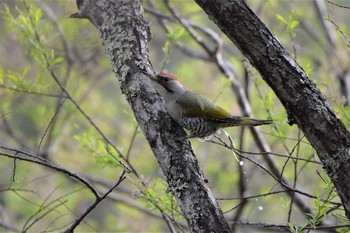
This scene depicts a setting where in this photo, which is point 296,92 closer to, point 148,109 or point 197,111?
point 148,109

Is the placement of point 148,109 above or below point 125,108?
below

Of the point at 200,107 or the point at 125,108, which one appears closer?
the point at 200,107

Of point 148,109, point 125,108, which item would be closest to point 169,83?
point 148,109

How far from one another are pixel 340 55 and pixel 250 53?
4104 mm

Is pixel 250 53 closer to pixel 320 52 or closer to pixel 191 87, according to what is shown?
pixel 191 87

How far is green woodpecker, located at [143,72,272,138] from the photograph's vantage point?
3.04 m

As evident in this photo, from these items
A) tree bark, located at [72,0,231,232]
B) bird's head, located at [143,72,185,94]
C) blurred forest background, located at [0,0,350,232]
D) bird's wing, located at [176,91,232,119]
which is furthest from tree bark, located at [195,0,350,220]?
blurred forest background, located at [0,0,350,232]

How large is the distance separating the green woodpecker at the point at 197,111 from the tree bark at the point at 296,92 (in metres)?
0.77

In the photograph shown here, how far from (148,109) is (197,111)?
2.02 ft

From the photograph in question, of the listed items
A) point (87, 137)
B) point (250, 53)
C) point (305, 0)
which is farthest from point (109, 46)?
point (305, 0)

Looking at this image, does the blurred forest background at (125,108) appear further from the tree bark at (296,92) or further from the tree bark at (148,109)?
the tree bark at (296,92)

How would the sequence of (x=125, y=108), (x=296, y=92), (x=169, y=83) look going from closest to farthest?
(x=296, y=92)
(x=169, y=83)
(x=125, y=108)

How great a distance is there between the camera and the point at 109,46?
279 cm

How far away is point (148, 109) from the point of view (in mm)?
2615
